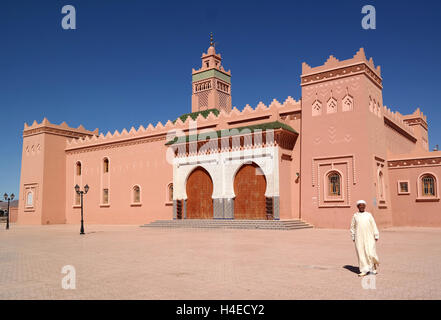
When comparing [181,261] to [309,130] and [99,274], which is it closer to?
[99,274]

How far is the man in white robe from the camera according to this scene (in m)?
6.81

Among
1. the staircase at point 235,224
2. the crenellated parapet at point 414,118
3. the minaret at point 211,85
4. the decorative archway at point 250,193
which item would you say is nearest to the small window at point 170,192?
the staircase at point 235,224

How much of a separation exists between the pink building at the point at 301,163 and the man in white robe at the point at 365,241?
481 inches

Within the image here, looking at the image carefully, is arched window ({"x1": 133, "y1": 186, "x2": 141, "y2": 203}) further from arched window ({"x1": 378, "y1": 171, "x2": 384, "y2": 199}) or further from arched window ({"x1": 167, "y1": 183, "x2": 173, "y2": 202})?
arched window ({"x1": 378, "y1": 171, "x2": 384, "y2": 199})

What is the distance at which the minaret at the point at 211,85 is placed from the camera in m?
31.5

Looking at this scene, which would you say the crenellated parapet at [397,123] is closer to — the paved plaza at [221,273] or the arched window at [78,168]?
the paved plaza at [221,273]

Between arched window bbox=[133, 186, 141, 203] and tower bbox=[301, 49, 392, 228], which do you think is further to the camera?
arched window bbox=[133, 186, 141, 203]

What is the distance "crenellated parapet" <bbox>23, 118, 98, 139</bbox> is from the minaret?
9.39 m

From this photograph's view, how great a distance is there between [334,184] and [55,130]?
21.9 metres

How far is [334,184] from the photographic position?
19938 millimetres

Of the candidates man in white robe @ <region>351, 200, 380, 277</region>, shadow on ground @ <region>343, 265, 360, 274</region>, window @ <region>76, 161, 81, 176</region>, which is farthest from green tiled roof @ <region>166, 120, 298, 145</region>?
man in white robe @ <region>351, 200, 380, 277</region>

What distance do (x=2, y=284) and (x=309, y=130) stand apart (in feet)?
54.9

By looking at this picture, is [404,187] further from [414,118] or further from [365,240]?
[365,240]

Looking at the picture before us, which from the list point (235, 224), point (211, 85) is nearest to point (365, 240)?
point (235, 224)
